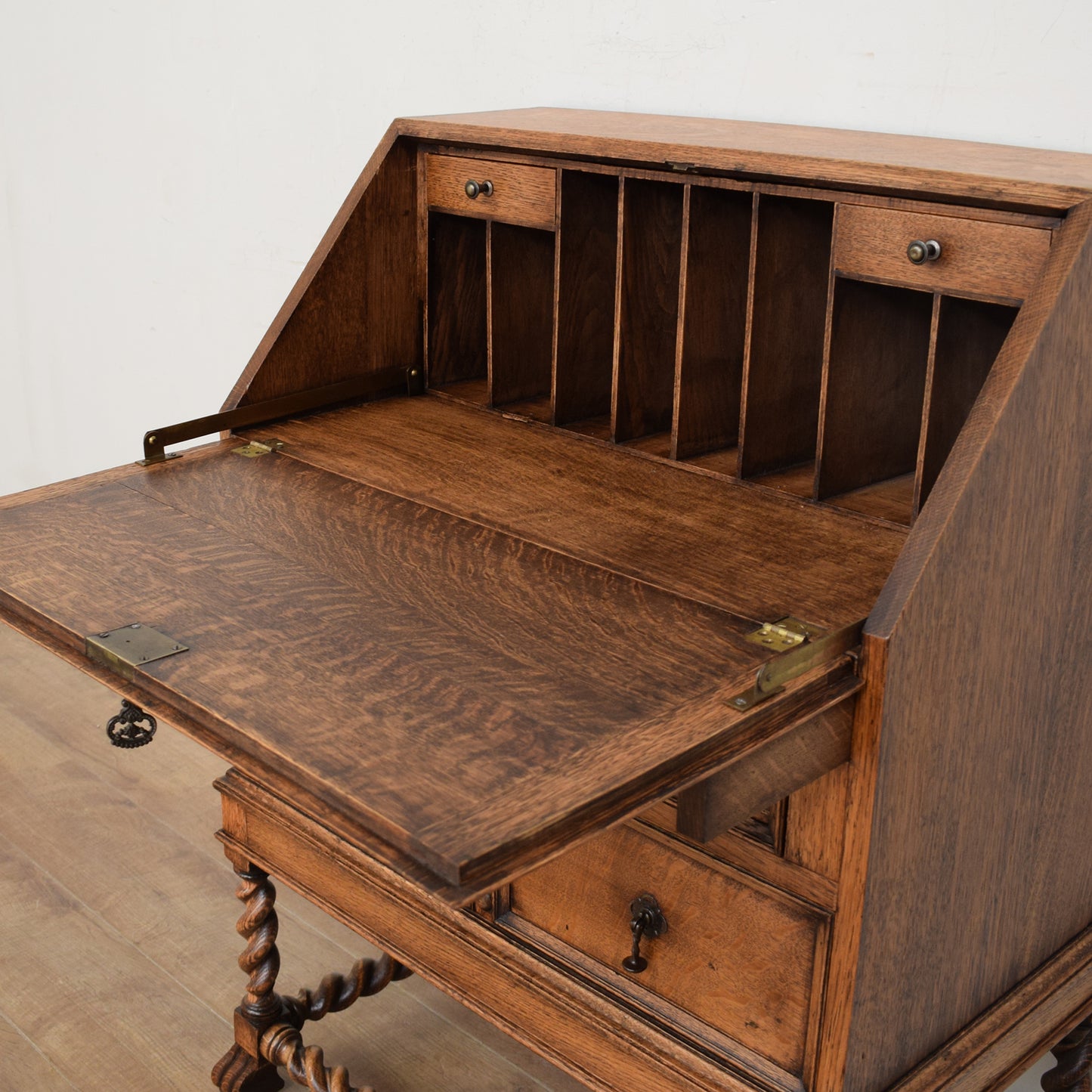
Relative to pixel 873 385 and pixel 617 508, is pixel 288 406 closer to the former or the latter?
pixel 617 508

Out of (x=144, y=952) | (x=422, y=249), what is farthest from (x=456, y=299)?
(x=144, y=952)

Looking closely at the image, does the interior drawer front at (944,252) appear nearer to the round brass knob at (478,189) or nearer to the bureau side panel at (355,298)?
the round brass knob at (478,189)

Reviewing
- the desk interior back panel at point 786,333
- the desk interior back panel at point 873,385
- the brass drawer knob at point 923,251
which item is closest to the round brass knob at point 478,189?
the desk interior back panel at point 786,333

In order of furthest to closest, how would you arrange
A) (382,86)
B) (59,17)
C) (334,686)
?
(59,17), (382,86), (334,686)

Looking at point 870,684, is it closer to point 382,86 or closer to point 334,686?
point 334,686

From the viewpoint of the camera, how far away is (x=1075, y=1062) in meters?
1.92

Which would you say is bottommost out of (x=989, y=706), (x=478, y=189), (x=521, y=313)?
(x=989, y=706)

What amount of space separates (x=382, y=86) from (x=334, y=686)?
181cm

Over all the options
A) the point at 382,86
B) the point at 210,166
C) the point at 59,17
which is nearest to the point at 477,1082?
the point at 382,86

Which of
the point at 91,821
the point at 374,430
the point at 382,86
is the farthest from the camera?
the point at 91,821

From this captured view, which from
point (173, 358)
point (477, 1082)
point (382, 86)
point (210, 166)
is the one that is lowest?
point (477, 1082)

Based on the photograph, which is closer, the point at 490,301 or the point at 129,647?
the point at 129,647

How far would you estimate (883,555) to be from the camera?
4.88ft

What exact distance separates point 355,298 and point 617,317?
0.43 meters
